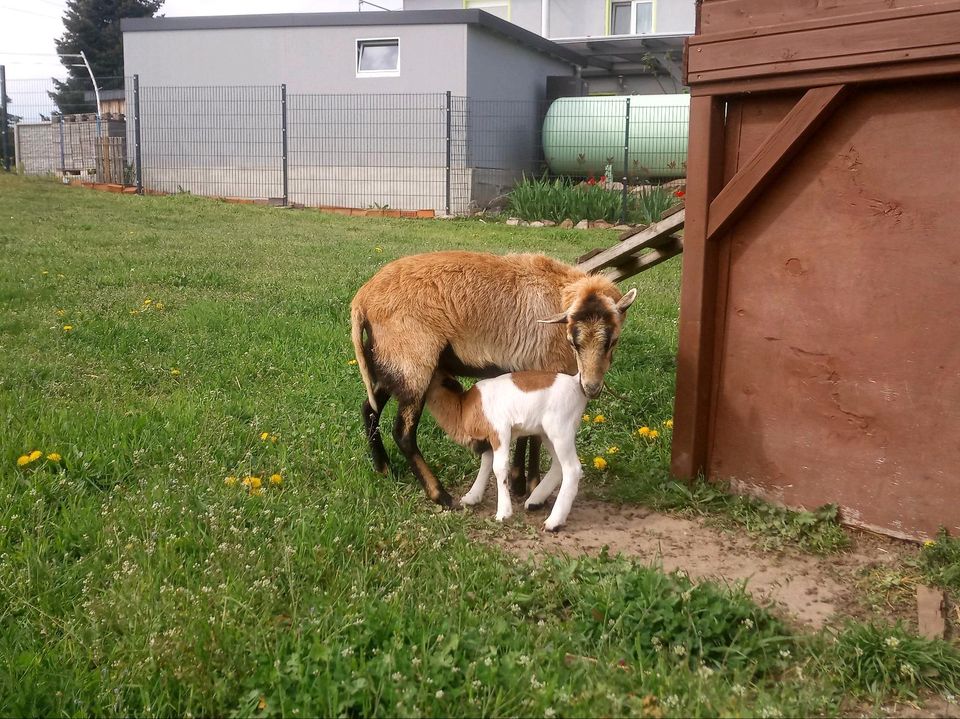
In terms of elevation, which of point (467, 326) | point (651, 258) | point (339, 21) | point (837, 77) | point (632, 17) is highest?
point (632, 17)

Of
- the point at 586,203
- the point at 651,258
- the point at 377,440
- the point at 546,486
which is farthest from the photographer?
the point at 586,203

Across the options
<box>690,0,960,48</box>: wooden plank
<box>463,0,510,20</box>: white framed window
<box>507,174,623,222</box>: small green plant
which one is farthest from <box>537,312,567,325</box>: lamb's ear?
<box>463,0,510,20</box>: white framed window

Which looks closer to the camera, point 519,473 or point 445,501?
point 445,501

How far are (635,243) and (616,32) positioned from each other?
83.2ft

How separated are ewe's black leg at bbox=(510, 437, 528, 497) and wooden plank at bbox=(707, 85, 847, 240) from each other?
1.47 m

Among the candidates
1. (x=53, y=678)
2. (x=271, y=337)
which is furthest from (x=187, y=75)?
(x=53, y=678)

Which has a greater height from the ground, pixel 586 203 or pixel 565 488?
pixel 586 203

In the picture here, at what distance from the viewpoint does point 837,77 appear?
4105mm

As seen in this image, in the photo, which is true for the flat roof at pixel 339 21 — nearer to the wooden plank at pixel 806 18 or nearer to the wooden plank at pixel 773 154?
the wooden plank at pixel 806 18

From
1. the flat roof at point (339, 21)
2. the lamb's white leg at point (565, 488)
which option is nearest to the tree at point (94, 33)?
the flat roof at point (339, 21)

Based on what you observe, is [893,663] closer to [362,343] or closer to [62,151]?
[362,343]

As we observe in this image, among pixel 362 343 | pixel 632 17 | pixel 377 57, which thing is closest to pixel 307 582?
pixel 362 343

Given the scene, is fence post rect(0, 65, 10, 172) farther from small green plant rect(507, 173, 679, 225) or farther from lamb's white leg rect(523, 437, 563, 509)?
lamb's white leg rect(523, 437, 563, 509)

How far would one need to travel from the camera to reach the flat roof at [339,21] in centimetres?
2025
